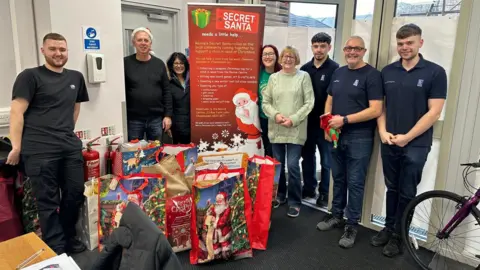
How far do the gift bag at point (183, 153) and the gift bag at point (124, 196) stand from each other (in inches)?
12.7

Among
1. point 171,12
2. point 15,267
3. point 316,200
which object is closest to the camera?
point 15,267

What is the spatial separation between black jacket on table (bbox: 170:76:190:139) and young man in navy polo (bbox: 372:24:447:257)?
5.25 ft

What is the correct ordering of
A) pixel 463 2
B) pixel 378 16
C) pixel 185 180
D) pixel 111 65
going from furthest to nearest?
pixel 111 65
pixel 378 16
pixel 185 180
pixel 463 2

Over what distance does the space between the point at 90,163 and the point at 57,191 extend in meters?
0.37

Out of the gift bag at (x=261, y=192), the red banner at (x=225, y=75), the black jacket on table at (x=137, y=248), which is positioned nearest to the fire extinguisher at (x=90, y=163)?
the red banner at (x=225, y=75)

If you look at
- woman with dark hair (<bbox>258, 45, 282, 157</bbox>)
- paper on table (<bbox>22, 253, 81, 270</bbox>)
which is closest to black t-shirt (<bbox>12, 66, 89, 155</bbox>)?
paper on table (<bbox>22, 253, 81, 270</bbox>)

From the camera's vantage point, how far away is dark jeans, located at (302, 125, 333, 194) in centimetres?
323

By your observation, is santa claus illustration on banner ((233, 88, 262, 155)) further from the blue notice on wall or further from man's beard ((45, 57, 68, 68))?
man's beard ((45, 57, 68, 68))

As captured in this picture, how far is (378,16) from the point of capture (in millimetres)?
2721

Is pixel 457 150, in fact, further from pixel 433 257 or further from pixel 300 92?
pixel 300 92

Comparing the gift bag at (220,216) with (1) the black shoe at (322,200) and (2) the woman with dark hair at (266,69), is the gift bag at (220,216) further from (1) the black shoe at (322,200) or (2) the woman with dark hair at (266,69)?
(1) the black shoe at (322,200)

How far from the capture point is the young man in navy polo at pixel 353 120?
254cm

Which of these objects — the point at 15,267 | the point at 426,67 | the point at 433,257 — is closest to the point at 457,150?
the point at 426,67

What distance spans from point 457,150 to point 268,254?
56.4 inches
